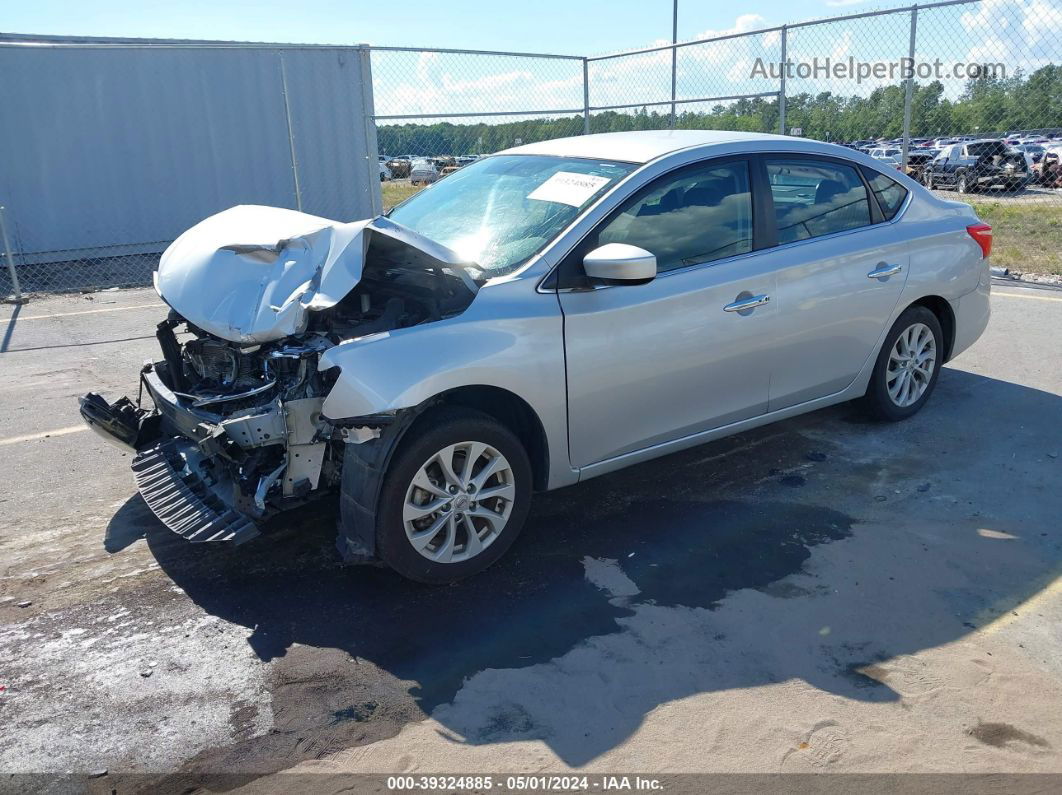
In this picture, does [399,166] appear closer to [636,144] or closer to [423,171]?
[423,171]

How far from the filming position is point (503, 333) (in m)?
3.72

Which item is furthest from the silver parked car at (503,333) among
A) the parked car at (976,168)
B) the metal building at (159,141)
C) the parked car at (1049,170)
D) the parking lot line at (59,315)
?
the parked car at (1049,170)

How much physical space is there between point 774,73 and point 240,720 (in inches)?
421

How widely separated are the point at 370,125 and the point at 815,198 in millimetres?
8811

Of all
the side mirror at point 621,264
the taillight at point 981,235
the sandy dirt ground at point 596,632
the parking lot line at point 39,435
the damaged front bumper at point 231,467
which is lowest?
the sandy dirt ground at point 596,632

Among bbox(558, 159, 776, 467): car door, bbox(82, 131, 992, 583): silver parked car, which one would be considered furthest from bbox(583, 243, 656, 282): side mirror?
bbox(558, 159, 776, 467): car door

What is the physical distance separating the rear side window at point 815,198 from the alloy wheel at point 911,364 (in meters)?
0.82

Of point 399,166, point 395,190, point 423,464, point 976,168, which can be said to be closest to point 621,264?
point 423,464

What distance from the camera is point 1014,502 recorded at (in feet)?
14.8

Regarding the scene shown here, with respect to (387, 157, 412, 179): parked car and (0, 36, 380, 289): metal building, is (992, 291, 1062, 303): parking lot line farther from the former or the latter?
(387, 157, 412, 179): parked car

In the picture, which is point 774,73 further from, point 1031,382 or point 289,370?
point 289,370

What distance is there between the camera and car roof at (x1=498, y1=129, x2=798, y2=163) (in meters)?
4.46

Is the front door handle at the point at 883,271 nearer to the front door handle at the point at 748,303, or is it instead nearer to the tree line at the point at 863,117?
the front door handle at the point at 748,303

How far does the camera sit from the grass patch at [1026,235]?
419 inches
